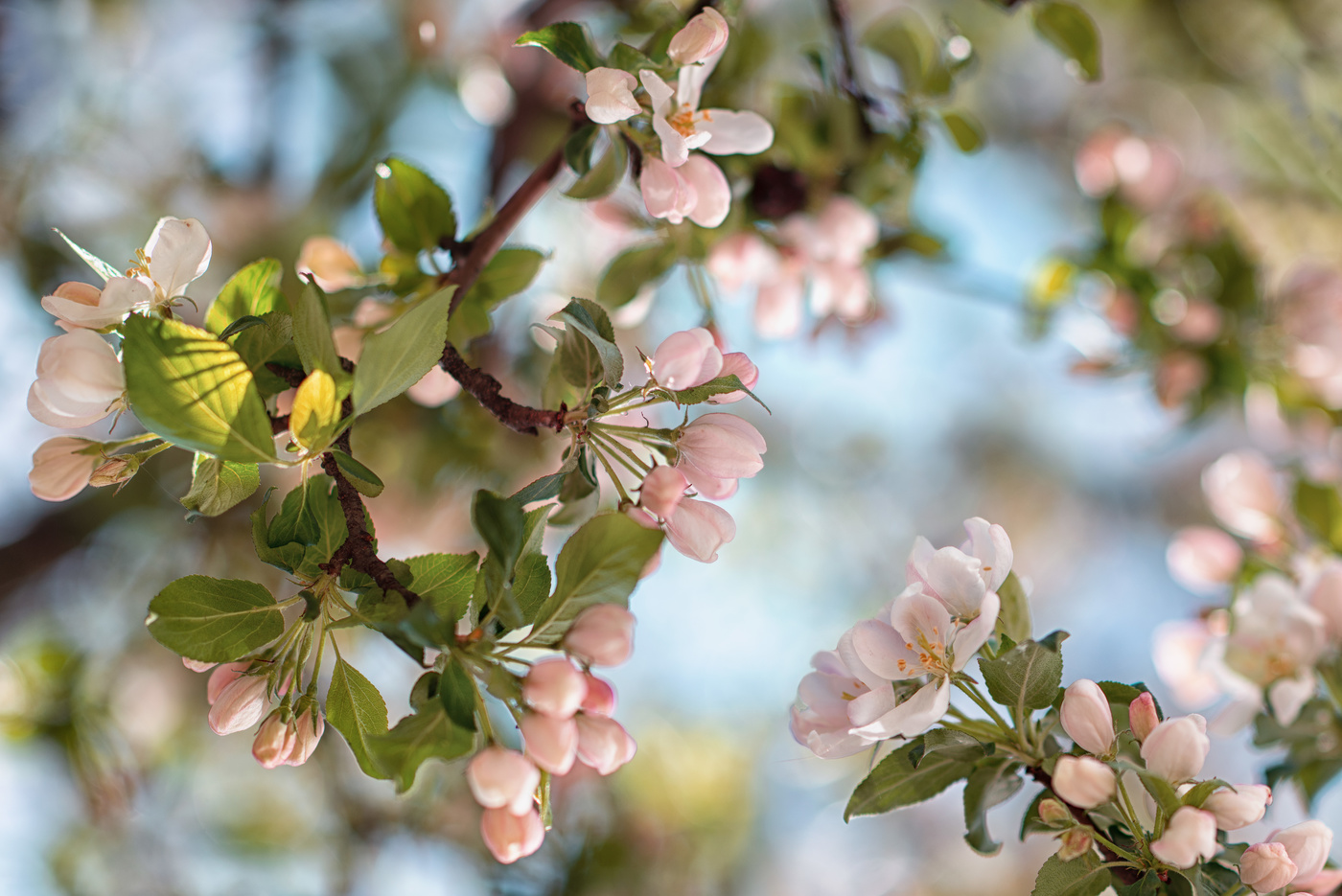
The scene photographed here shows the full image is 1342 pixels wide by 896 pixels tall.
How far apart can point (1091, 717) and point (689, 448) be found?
201 mm

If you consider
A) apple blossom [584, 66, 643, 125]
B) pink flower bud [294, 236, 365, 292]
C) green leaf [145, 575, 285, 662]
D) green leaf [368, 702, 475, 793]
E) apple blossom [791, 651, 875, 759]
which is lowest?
pink flower bud [294, 236, 365, 292]

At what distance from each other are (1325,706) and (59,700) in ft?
3.89

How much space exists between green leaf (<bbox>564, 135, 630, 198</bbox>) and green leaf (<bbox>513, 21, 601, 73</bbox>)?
4cm

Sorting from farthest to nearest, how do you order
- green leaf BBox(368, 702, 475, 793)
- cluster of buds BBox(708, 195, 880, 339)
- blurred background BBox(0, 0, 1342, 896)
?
blurred background BBox(0, 0, 1342, 896), cluster of buds BBox(708, 195, 880, 339), green leaf BBox(368, 702, 475, 793)

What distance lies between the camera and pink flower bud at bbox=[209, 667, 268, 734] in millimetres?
358

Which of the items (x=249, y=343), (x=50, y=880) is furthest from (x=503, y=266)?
(x=50, y=880)

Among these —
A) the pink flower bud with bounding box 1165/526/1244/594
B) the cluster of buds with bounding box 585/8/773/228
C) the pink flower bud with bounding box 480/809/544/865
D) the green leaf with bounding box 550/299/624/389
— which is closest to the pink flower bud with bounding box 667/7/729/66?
the cluster of buds with bounding box 585/8/773/228

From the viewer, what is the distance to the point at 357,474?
36 cm

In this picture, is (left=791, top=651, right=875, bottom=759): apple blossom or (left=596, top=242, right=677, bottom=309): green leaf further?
(left=596, top=242, right=677, bottom=309): green leaf

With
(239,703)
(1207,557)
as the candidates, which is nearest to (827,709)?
(239,703)

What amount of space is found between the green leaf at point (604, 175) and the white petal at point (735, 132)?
0.05 meters

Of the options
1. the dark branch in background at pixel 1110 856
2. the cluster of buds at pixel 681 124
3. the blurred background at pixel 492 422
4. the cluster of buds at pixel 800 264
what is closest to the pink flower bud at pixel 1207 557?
the blurred background at pixel 492 422

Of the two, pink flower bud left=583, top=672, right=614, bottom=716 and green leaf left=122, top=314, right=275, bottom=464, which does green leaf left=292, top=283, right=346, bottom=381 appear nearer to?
green leaf left=122, top=314, right=275, bottom=464

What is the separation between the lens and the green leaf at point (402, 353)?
317 mm
